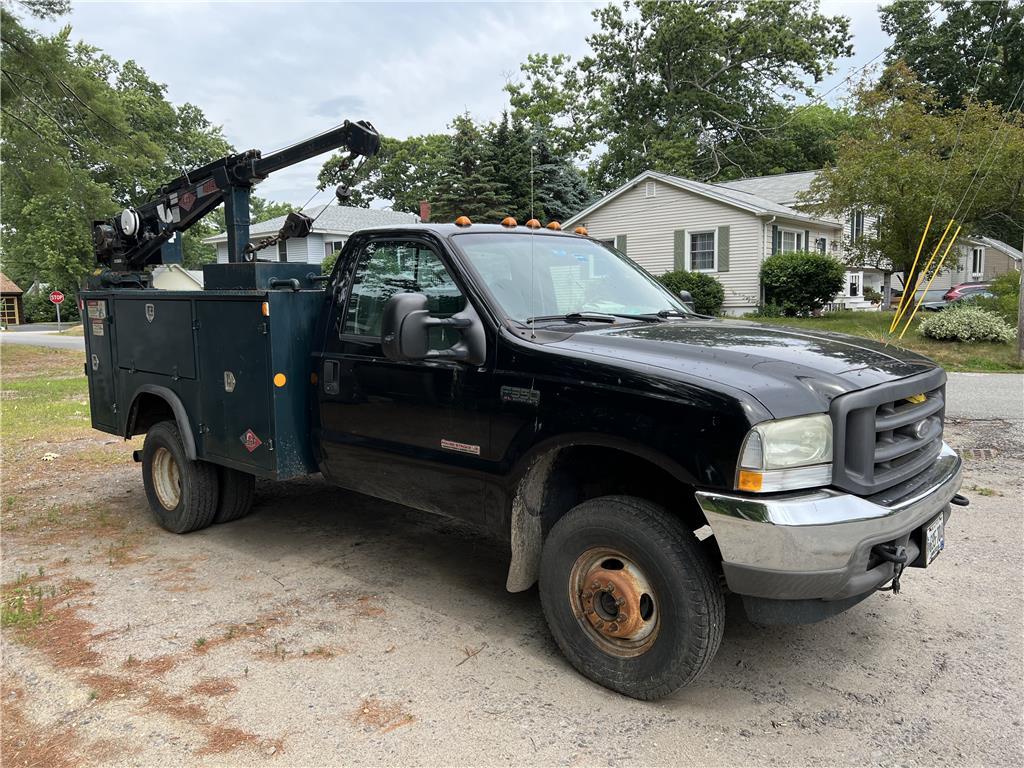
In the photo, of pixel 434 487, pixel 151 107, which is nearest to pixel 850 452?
pixel 434 487

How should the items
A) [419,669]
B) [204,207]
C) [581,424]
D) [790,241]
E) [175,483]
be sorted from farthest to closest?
[790,241] → [204,207] → [175,483] → [419,669] → [581,424]

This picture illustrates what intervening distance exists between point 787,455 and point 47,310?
63.6 m

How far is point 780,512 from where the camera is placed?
2.72 meters

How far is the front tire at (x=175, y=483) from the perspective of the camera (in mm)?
5379

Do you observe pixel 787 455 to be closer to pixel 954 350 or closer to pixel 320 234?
pixel 954 350

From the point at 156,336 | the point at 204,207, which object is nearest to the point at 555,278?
the point at 156,336

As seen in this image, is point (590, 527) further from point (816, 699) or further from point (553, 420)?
point (816, 699)

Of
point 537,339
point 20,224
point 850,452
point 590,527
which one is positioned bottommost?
point 590,527

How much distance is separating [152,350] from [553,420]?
11.7ft

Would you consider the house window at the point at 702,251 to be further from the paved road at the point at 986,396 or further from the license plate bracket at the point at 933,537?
the license plate bracket at the point at 933,537

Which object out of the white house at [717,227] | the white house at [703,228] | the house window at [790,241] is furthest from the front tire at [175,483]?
the house window at [790,241]

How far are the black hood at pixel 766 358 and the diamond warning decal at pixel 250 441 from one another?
86.8 inches

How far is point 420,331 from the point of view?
3520mm

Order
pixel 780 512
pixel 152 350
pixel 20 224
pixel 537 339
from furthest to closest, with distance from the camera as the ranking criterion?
pixel 20 224 < pixel 152 350 < pixel 537 339 < pixel 780 512
